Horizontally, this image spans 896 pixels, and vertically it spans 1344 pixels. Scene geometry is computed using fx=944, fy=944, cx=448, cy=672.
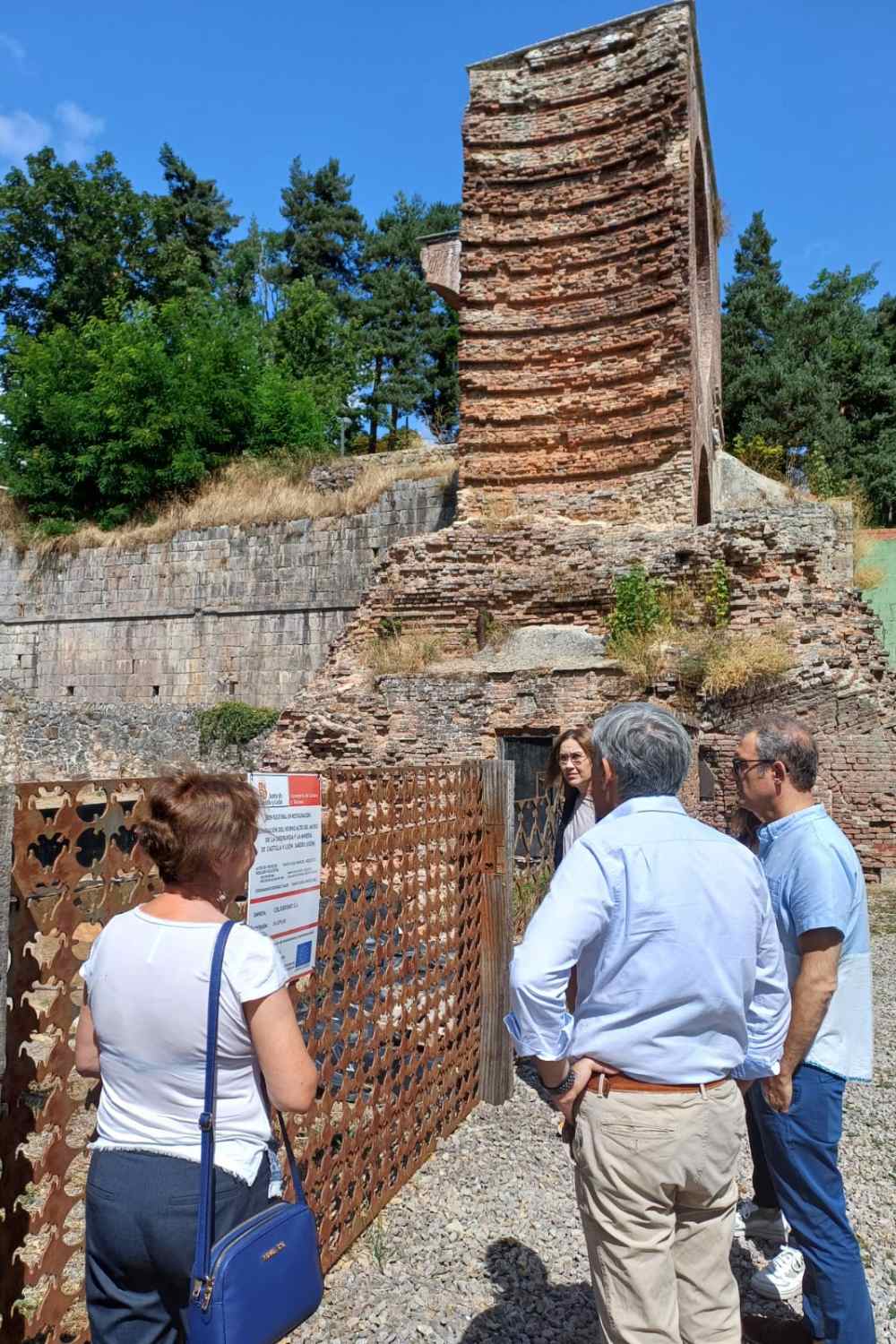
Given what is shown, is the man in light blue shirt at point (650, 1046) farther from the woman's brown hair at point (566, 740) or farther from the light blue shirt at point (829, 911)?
the woman's brown hair at point (566, 740)

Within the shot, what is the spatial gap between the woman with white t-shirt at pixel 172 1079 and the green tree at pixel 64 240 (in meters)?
37.0

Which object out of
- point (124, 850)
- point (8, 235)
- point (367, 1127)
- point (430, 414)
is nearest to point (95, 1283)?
point (124, 850)

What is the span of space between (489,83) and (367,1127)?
17.6 m

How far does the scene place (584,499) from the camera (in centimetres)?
1535

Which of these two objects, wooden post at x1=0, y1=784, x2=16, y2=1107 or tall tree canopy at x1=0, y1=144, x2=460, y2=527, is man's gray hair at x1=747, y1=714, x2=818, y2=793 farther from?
tall tree canopy at x1=0, y1=144, x2=460, y2=527

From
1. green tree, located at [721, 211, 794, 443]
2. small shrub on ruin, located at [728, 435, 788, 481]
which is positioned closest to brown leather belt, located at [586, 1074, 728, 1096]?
small shrub on ruin, located at [728, 435, 788, 481]

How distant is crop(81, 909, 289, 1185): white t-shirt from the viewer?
1.88m

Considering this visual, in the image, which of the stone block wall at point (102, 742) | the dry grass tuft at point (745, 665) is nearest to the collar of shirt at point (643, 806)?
the dry grass tuft at point (745, 665)

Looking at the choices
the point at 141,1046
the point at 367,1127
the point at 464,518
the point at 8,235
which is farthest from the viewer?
the point at 8,235

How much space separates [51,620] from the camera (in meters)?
22.7

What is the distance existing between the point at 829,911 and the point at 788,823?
296 millimetres

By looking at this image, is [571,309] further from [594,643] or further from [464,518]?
[594,643]

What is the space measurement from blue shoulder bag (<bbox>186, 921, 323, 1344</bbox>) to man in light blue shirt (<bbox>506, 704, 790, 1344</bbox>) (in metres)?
0.60

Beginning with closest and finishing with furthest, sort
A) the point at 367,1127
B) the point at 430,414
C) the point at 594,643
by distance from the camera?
the point at 367,1127, the point at 594,643, the point at 430,414
